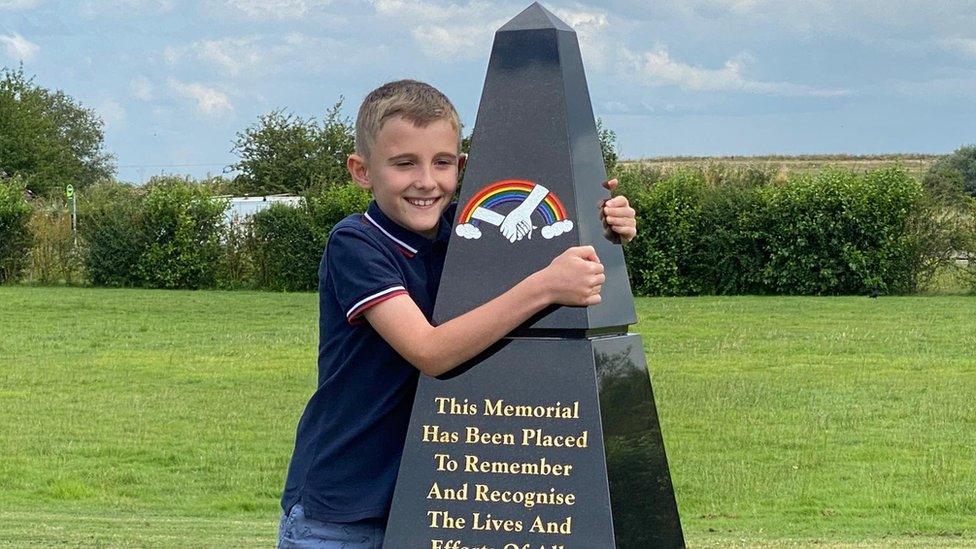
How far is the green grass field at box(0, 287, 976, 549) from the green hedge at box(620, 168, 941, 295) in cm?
858

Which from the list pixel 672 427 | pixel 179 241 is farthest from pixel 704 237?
pixel 672 427

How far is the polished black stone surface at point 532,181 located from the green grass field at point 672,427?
609 centimetres

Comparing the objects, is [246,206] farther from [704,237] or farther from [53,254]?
[704,237]

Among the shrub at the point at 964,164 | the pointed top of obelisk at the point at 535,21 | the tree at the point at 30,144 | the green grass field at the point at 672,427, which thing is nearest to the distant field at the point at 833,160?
the shrub at the point at 964,164

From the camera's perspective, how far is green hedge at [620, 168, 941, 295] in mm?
37844

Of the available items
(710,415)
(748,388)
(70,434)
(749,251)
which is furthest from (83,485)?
(749,251)

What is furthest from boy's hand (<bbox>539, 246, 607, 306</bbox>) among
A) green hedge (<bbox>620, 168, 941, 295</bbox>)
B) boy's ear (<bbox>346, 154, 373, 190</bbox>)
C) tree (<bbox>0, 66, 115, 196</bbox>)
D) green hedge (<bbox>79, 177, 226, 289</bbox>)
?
tree (<bbox>0, 66, 115, 196</bbox>)

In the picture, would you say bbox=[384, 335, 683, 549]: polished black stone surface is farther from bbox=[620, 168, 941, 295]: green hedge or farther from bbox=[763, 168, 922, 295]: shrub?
bbox=[763, 168, 922, 295]: shrub

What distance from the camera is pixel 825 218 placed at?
3806 cm

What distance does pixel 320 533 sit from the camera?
149 inches

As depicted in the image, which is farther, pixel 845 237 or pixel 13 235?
pixel 13 235

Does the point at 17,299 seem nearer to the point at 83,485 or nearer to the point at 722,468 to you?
the point at 83,485

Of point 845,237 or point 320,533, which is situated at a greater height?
point 845,237

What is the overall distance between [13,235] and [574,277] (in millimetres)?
42275
